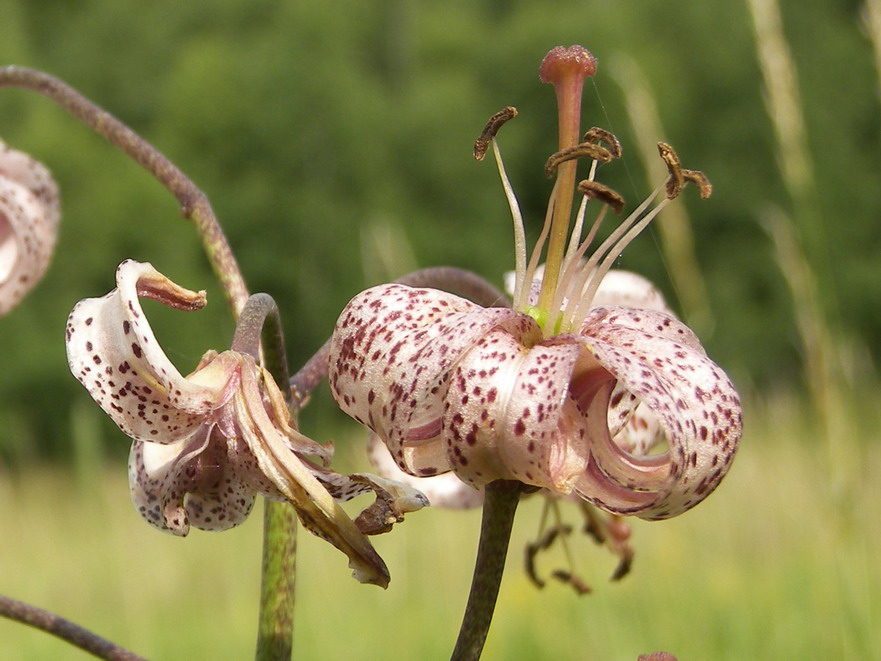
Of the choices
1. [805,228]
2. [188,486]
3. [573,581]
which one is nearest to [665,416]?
[188,486]

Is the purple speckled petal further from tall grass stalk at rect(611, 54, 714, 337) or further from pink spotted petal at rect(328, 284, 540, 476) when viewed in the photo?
tall grass stalk at rect(611, 54, 714, 337)

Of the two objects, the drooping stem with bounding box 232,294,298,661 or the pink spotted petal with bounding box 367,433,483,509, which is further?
the pink spotted petal with bounding box 367,433,483,509

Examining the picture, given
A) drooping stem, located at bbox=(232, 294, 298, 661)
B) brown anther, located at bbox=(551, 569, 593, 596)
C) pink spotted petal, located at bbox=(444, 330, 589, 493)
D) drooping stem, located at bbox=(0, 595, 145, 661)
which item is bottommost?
drooping stem, located at bbox=(0, 595, 145, 661)

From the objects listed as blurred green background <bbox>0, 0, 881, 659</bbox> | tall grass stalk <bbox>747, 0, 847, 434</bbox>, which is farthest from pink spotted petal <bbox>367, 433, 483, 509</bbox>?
blurred green background <bbox>0, 0, 881, 659</bbox>

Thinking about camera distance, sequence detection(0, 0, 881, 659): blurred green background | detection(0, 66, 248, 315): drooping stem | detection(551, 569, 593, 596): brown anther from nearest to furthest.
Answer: detection(0, 66, 248, 315): drooping stem
detection(551, 569, 593, 596): brown anther
detection(0, 0, 881, 659): blurred green background

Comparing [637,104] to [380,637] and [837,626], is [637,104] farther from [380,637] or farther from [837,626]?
[380,637]

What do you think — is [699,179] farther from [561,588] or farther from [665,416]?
[561,588]

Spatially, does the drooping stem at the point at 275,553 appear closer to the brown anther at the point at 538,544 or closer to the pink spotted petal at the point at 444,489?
the pink spotted petal at the point at 444,489
